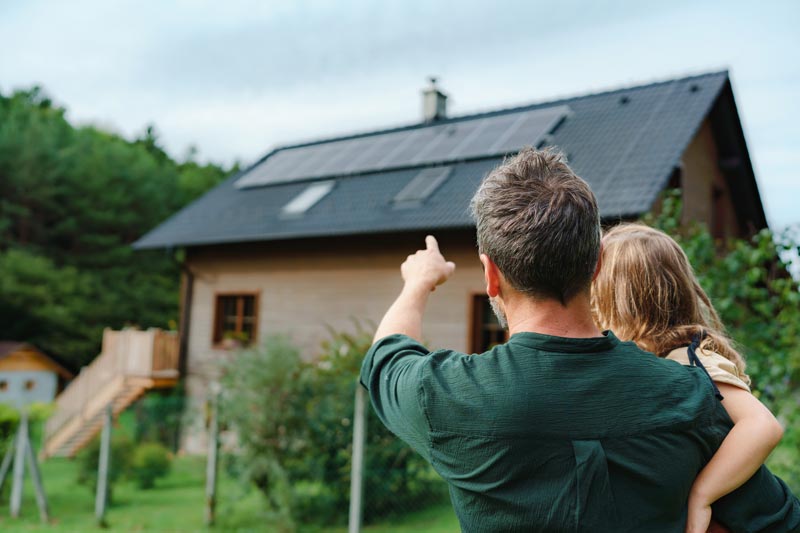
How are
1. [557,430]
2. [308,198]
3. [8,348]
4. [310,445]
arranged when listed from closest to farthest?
[557,430] < [310,445] < [308,198] < [8,348]

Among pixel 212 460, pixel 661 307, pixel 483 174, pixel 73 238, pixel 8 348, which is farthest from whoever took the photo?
pixel 73 238

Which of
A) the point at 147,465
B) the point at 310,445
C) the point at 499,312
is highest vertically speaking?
the point at 499,312

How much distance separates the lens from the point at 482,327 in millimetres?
12984

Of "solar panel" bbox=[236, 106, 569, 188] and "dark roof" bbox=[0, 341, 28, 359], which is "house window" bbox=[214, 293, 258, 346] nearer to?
"solar panel" bbox=[236, 106, 569, 188]

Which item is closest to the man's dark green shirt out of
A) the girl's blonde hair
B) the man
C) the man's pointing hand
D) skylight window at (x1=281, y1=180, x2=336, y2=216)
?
the man

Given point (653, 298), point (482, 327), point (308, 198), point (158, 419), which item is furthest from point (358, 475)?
point (308, 198)

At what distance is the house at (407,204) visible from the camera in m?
12.9

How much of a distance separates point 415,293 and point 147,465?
1172 centimetres

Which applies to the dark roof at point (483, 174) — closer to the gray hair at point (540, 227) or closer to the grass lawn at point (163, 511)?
the grass lawn at point (163, 511)

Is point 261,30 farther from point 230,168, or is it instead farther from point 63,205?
point 230,168

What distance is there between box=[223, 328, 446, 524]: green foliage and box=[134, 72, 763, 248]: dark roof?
4496mm

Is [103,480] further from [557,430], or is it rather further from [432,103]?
[432,103]

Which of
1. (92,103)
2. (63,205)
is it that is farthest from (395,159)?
(92,103)

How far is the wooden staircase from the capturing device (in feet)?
53.0
